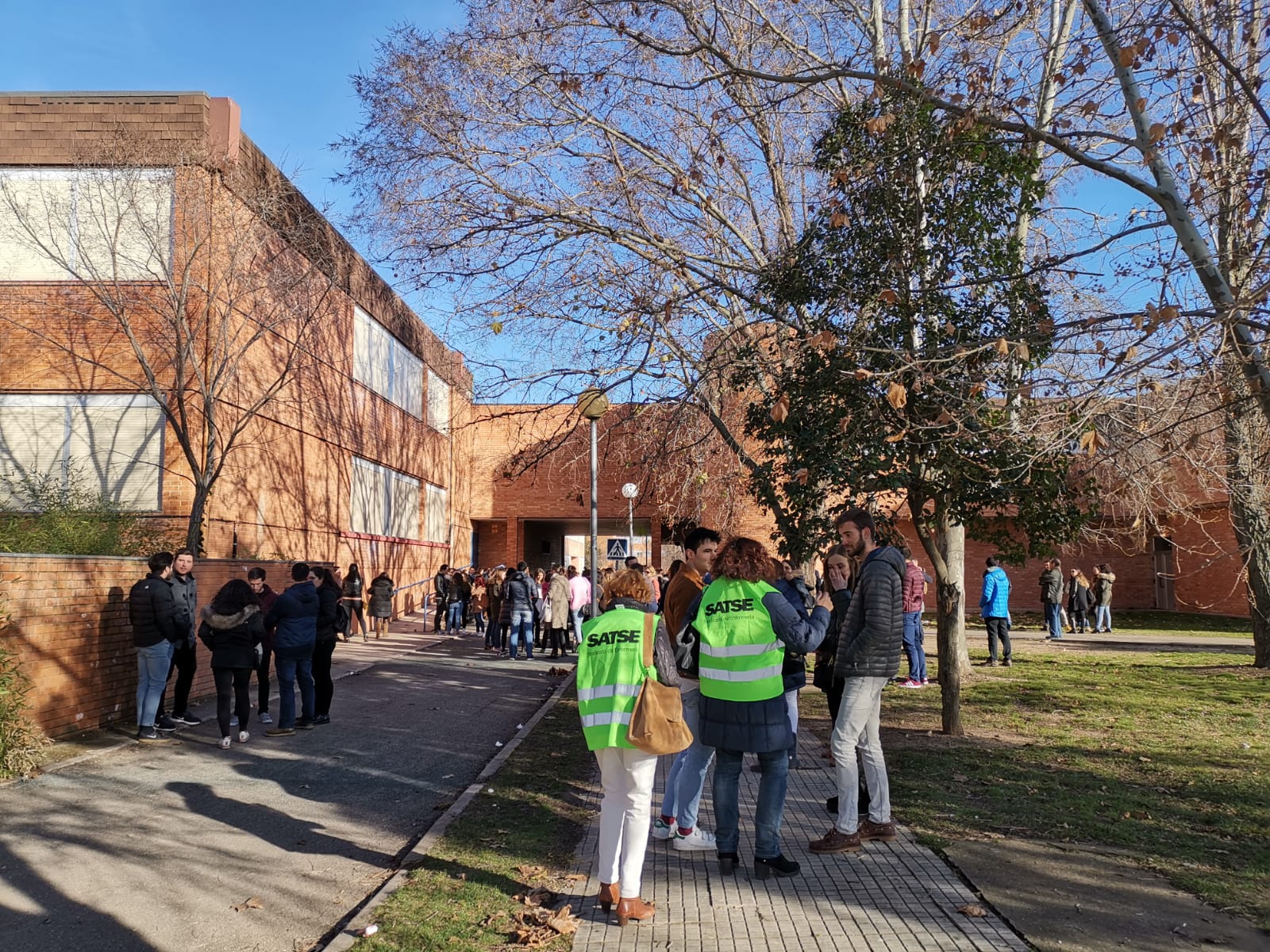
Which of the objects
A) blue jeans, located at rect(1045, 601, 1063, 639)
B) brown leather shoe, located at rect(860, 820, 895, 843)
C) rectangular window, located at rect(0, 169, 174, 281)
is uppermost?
rectangular window, located at rect(0, 169, 174, 281)

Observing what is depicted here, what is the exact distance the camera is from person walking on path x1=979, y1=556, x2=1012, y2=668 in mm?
15922

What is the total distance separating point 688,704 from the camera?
6.57 m

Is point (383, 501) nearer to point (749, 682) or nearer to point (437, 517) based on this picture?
point (437, 517)

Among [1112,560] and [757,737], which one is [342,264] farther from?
[1112,560]

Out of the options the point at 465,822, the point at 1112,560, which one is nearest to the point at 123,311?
the point at 465,822

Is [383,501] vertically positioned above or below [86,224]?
below

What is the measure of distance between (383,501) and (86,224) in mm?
13176

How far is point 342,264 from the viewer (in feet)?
66.7

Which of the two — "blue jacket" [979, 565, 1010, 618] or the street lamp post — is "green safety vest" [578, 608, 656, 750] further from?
"blue jacket" [979, 565, 1010, 618]

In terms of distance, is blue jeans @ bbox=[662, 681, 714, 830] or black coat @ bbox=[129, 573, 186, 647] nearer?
blue jeans @ bbox=[662, 681, 714, 830]

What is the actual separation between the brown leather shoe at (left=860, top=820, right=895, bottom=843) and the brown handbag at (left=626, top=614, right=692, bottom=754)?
1736 millimetres

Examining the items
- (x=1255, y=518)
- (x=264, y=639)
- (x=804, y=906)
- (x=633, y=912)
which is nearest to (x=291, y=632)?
(x=264, y=639)

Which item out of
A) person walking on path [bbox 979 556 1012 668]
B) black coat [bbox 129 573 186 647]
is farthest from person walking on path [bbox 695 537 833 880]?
person walking on path [bbox 979 556 1012 668]

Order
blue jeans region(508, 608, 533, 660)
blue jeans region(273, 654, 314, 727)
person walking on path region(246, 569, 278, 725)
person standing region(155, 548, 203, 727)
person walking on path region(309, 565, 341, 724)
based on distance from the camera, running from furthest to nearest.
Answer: blue jeans region(508, 608, 533, 660), person walking on path region(309, 565, 341, 724), person walking on path region(246, 569, 278, 725), blue jeans region(273, 654, 314, 727), person standing region(155, 548, 203, 727)
